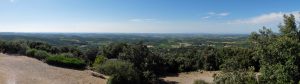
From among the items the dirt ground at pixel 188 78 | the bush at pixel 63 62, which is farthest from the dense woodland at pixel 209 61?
the dirt ground at pixel 188 78

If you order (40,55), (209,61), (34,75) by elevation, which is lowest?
(209,61)

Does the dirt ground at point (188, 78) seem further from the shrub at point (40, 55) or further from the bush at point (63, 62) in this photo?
the shrub at point (40, 55)

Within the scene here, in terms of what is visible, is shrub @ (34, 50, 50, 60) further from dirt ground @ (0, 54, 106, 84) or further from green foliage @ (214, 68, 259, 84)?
green foliage @ (214, 68, 259, 84)

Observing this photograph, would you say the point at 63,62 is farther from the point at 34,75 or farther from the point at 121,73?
the point at 121,73

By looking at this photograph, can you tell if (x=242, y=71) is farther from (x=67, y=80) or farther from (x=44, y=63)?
(x=44, y=63)

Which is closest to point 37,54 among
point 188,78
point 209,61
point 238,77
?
point 188,78

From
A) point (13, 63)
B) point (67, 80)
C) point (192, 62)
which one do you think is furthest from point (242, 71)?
point (192, 62)

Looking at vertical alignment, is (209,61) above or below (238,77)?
below
